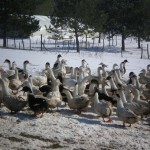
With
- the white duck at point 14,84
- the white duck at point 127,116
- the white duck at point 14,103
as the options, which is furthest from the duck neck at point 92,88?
the white duck at point 14,103

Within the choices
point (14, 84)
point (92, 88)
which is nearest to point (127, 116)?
point (92, 88)

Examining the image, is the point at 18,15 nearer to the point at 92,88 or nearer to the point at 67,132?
the point at 92,88

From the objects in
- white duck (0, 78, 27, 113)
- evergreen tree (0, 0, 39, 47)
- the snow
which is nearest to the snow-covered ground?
the snow

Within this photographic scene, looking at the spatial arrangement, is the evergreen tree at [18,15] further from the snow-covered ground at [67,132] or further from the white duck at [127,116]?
the white duck at [127,116]

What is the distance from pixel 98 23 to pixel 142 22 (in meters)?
8.91

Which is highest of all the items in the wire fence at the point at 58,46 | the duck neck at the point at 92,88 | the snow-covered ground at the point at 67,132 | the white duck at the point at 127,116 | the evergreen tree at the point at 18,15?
the evergreen tree at the point at 18,15

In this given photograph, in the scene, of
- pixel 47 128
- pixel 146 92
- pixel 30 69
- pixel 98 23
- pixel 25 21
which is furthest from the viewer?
pixel 98 23

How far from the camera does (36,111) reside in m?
12.2

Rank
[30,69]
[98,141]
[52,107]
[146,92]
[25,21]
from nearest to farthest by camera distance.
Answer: [98,141] < [52,107] < [146,92] < [30,69] < [25,21]

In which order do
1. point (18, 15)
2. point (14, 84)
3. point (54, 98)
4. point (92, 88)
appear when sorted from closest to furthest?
1. point (54, 98)
2. point (92, 88)
3. point (14, 84)
4. point (18, 15)

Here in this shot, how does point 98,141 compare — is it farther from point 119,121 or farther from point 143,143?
point 119,121

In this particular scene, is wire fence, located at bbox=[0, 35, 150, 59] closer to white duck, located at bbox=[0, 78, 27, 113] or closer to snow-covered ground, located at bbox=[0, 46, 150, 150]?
snow-covered ground, located at bbox=[0, 46, 150, 150]

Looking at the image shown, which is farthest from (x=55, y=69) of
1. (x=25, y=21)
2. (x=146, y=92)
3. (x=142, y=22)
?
(x=142, y=22)

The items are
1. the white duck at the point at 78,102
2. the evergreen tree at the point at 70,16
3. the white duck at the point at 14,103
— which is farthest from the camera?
the evergreen tree at the point at 70,16
